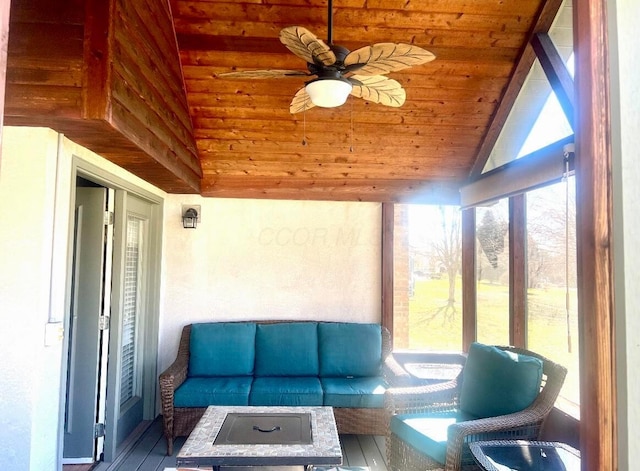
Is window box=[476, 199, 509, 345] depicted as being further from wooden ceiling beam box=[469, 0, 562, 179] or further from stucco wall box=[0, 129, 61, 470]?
stucco wall box=[0, 129, 61, 470]

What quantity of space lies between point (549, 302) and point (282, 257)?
2.43m

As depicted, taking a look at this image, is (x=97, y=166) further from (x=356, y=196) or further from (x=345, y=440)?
(x=345, y=440)

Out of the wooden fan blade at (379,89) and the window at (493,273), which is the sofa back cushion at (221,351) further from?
the wooden fan blade at (379,89)

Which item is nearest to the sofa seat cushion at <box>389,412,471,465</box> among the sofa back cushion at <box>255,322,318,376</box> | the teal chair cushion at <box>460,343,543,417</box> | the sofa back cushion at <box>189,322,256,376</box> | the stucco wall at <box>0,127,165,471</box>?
the teal chair cushion at <box>460,343,543,417</box>

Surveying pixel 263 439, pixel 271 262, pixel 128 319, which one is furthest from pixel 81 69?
pixel 271 262

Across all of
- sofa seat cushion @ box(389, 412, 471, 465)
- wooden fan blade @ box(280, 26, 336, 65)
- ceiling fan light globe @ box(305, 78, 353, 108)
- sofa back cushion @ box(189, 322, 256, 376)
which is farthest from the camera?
sofa back cushion @ box(189, 322, 256, 376)

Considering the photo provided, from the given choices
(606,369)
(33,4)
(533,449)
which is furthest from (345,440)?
(33,4)

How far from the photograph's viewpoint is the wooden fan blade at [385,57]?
1.83 m

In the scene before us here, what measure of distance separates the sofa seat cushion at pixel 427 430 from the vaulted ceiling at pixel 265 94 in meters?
2.20

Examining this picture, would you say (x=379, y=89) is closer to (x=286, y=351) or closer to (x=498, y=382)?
(x=498, y=382)

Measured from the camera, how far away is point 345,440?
11.6ft

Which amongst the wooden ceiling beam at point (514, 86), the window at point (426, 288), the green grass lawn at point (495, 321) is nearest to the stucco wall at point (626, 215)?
the green grass lawn at point (495, 321)

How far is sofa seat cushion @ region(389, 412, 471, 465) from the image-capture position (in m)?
2.38

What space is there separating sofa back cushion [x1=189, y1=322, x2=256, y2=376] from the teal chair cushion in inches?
76.8
